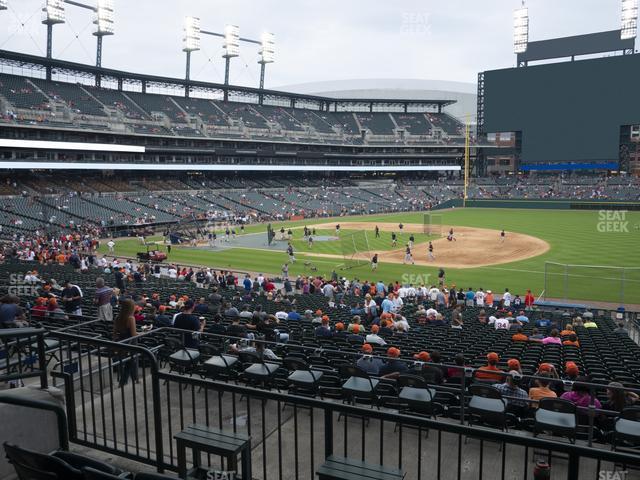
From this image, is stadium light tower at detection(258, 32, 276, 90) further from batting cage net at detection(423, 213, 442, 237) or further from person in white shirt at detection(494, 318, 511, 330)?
person in white shirt at detection(494, 318, 511, 330)

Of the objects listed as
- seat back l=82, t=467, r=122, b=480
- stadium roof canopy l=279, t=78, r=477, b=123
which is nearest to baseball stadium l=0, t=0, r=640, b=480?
seat back l=82, t=467, r=122, b=480

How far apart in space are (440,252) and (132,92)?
217 ft

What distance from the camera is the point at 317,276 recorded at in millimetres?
34625

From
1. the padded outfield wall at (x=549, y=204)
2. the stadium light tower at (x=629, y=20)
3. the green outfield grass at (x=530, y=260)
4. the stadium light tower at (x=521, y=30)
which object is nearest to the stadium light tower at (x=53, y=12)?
the green outfield grass at (x=530, y=260)

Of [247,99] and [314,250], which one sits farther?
[247,99]

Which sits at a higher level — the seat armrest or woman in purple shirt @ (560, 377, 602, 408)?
the seat armrest

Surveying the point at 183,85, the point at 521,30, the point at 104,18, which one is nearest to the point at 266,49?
the point at 183,85

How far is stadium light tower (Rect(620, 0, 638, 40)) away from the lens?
91.9 metres

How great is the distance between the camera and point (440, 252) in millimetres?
42656

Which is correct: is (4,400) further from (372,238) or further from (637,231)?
(637,231)

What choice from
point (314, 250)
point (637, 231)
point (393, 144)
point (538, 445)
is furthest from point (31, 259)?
point (393, 144)

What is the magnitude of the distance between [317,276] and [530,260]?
1678cm

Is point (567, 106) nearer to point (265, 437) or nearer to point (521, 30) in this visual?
point (521, 30)

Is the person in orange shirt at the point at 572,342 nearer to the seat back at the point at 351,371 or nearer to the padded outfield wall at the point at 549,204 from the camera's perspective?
the seat back at the point at 351,371
